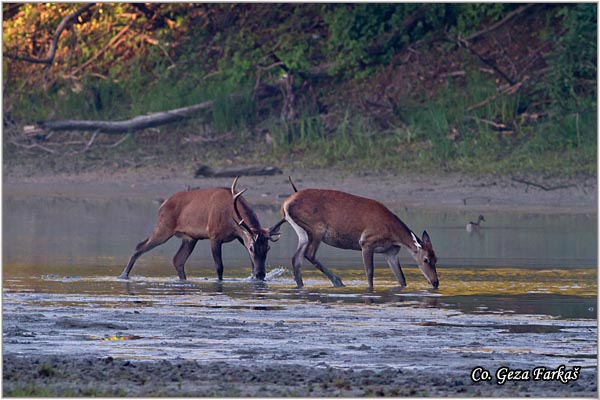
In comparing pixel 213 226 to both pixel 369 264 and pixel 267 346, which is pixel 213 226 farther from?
pixel 267 346

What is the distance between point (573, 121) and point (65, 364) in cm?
1412

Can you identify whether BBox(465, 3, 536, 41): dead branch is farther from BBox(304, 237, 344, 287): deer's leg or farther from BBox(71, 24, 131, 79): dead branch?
BBox(304, 237, 344, 287): deer's leg

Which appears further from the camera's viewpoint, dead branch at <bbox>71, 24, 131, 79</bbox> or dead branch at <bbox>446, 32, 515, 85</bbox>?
dead branch at <bbox>71, 24, 131, 79</bbox>

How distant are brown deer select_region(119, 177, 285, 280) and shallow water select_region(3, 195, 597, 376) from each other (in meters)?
0.26

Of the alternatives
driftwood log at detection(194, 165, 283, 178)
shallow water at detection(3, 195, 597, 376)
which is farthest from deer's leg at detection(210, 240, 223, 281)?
driftwood log at detection(194, 165, 283, 178)

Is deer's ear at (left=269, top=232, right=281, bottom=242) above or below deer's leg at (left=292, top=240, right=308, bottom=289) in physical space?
above

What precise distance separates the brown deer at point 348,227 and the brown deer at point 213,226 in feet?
0.86

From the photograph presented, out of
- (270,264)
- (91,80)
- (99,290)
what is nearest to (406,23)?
(91,80)

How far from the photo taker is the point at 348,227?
487 inches

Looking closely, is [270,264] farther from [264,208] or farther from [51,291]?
[264,208]

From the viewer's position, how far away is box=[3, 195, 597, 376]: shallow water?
8.27 m

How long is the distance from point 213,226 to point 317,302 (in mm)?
2366

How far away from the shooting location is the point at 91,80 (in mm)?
24484

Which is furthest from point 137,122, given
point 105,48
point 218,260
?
point 218,260
